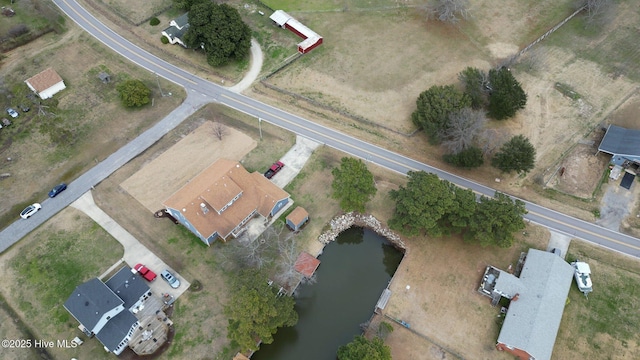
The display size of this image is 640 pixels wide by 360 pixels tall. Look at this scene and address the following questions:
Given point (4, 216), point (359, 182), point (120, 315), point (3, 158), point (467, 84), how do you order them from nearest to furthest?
point (120, 315), point (359, 182), point (4, 216), point (3, 158), point (467, 84)

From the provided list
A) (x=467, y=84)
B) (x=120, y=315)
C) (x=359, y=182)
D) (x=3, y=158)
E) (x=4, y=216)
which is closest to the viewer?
(x=120, y=315)

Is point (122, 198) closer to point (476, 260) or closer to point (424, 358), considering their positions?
point (424, 358)

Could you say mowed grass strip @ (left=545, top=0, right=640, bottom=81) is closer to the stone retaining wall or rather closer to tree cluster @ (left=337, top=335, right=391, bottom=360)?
the stone retaining wall

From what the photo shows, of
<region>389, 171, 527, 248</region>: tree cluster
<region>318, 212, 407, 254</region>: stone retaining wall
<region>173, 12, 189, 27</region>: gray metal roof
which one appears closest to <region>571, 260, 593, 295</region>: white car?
<region>389, 171, 527, 248</region>: tree cluster

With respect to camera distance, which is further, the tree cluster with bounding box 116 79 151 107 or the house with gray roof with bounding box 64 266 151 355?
the tree cluster with bounding box 116 79 151 107

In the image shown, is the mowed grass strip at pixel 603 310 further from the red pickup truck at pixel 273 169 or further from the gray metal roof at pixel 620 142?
the red pickup truck at pixel 273 169

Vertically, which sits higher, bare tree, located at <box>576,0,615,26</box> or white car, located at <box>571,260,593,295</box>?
bare tree, located at <box>576,0,615,26</box>

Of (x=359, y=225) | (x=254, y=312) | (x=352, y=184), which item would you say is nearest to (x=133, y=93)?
(x=352, y=184)

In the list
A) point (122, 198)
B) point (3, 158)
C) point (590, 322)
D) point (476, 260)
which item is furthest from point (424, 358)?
point (3, 158)
